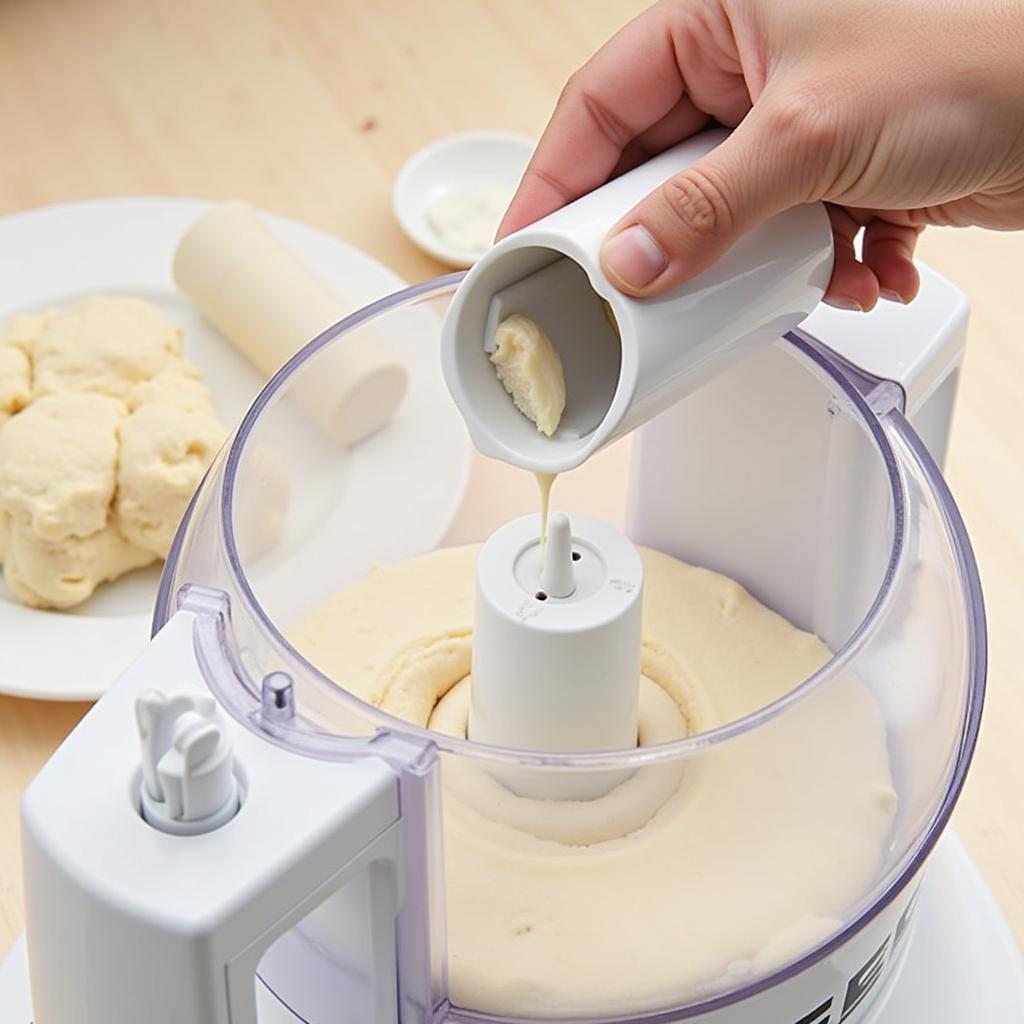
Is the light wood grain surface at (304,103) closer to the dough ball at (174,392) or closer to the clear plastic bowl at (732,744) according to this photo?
the dough ball at (174,392)

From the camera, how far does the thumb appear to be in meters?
0.49

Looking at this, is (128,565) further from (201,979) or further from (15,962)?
(201,979)

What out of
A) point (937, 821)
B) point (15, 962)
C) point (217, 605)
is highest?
point (217, 605)

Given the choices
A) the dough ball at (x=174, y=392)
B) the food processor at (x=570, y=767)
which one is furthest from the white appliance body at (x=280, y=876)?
the dough ball at (x=174, y=392)

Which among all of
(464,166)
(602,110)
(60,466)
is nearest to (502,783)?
(602,110)

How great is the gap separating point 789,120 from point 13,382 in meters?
0.50

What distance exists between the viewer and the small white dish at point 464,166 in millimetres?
1045

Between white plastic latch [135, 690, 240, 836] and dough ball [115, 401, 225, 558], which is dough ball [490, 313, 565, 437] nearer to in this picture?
white plastic latch [135, 690, 240, 836]

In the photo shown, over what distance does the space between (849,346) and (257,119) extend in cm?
58

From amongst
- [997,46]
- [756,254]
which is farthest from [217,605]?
[997,46]

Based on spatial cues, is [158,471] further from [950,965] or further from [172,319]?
[950,965]

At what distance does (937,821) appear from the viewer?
0.57 meters

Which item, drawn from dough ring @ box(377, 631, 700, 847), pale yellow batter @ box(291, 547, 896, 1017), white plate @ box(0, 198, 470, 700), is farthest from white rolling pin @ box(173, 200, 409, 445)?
pale yellow batter @ box(291, 547, 896, 1017)

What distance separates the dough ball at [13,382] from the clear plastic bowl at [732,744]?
0.28 meters
